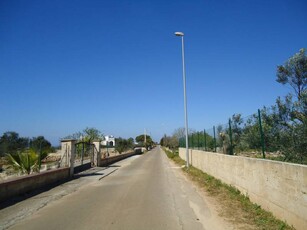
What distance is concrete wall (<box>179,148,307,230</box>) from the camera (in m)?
5.90

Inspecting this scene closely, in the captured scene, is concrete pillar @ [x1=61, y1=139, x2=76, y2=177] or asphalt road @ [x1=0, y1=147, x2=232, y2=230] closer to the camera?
asphalt road @ [x1=0, y1=147, x2=232, y2=230]

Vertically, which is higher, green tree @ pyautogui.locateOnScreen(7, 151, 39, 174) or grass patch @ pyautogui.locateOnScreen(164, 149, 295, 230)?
green tree @ pyautogui.locateOnScreen(7, 151, 39, 174)

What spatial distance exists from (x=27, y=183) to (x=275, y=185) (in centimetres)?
910

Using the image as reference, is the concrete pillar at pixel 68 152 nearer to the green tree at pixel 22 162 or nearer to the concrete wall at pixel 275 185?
the green tree at pixel 22 162

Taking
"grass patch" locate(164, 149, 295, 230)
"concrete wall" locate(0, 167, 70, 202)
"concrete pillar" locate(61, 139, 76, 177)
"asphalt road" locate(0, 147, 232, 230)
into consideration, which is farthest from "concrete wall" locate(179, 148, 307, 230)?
"concrete pillar" locate(61, 139, 76, 177)

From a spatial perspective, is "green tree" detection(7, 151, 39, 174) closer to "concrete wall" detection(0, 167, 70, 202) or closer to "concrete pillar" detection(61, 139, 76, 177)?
"concrete wall" detection(0, 167, 70, 202)

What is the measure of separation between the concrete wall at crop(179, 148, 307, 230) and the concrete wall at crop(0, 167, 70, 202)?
8.10 metres

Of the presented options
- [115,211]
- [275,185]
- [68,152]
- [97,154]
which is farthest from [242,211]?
[97,154]

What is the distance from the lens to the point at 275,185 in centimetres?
708

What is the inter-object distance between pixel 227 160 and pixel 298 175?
606 cm

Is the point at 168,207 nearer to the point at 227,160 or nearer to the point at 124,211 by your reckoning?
the point at 124,211

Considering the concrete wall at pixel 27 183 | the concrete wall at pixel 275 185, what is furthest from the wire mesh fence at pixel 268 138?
the concrete wall at pixel 27 183

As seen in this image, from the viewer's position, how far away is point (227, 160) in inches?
473

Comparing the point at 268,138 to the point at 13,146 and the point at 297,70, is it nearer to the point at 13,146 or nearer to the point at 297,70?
the point at 297,70
